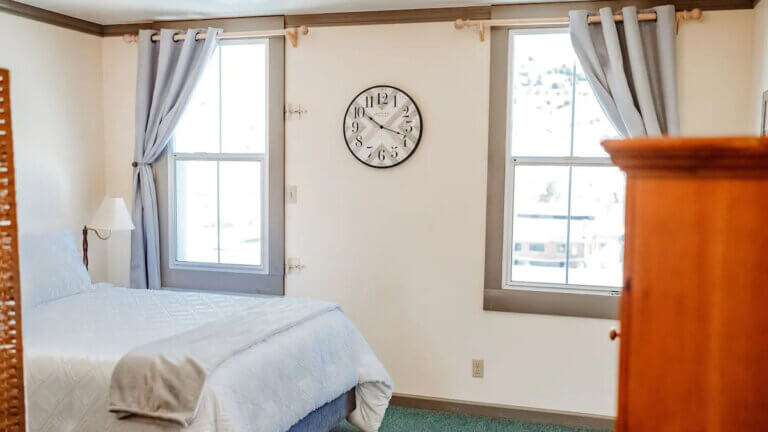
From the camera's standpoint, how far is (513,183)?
13.1 ft

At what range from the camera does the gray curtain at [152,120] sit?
14.4 ft

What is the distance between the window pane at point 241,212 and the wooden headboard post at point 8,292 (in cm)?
221

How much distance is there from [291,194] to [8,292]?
2231 millimetres

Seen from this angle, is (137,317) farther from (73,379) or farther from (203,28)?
(203,28)

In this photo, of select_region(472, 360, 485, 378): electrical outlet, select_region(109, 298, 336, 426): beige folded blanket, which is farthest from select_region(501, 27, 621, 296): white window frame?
select_region(109, 298, 336, 426): beige folded blanket

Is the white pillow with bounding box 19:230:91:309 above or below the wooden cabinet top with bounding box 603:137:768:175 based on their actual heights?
below

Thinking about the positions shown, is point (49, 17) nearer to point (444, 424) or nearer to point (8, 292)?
point (8, 292)

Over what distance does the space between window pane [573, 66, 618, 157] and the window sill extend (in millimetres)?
847

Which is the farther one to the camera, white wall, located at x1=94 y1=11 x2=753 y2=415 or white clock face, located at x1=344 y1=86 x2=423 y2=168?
white clock face, located at x1=344 y1=86 x2=423 y2=168

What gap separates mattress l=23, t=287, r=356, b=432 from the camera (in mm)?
2506

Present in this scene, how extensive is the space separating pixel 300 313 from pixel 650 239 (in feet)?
8.06

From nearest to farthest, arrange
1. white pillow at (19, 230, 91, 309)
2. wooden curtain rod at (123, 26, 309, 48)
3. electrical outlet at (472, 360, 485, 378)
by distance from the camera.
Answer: white pillow at (19, 230, 91, 309) → electrical outlet at (472, 360, 485, 378) → wooden curtain rod at (123, 26, 309, 48)

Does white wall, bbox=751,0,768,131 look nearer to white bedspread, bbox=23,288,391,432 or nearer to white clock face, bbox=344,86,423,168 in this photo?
white clock face, bbox=344,86,423,168

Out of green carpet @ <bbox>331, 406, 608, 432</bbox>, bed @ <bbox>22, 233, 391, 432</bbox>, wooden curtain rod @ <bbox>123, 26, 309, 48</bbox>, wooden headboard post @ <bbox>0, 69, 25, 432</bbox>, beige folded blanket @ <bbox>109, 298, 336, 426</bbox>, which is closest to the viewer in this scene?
wooden headboard post @ <bbox>0, 69, 25, 432</bbox>
